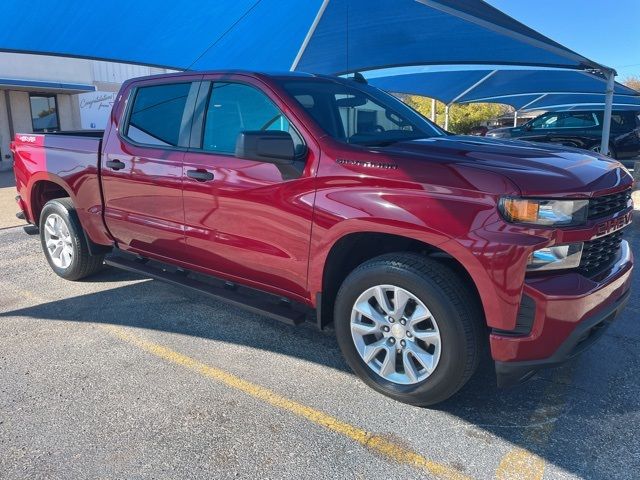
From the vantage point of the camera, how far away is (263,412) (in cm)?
291

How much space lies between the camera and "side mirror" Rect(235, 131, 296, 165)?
2982 millimetres

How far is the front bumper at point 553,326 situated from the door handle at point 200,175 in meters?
2.11

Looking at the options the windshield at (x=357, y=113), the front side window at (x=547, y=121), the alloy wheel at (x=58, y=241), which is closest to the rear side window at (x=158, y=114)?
the windshield at (x=357, y=113)

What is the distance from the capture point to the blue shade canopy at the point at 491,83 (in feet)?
44.6

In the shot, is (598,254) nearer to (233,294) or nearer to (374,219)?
(374,219)

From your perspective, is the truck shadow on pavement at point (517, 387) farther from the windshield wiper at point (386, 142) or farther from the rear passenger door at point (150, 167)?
the windshield wiper at point (386, 142)

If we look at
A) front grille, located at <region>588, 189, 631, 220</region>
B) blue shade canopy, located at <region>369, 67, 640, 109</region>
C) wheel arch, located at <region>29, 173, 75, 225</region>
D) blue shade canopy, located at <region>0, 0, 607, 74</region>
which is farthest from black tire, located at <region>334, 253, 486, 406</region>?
blue shade canopy, located at <region>369, 67, 640, 109</region>

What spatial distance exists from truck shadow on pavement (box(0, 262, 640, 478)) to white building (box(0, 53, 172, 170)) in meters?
16.0

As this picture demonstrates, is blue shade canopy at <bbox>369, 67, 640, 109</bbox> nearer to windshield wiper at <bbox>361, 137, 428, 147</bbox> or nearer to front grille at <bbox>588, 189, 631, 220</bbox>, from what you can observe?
windshield wiper at <bbox>361, 137, 428, 147</bbox>

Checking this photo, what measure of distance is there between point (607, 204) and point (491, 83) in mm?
15299

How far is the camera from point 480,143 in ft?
10.8

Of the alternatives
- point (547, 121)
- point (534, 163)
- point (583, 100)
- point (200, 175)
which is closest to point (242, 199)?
point (200, 175)

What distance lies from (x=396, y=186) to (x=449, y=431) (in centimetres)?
134

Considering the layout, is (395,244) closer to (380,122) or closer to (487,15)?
(380,122)
